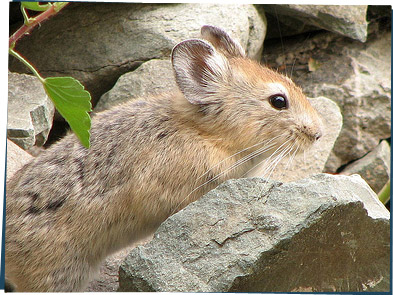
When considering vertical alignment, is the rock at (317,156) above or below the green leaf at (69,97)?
below

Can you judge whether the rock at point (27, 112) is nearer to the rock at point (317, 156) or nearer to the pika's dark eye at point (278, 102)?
the pika's dark eye at point (278, 102)

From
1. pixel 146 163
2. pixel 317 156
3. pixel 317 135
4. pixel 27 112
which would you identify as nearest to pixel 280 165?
pixel 317 156

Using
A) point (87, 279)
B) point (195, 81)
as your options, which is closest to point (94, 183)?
point (87, 279)

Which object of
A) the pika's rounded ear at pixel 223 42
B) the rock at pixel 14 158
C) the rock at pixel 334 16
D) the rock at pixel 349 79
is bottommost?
the rock at pixel 349 79

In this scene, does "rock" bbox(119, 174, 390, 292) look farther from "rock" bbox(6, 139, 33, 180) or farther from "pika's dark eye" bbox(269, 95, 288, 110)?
"rock" bbox(6, 139, 33, 180)

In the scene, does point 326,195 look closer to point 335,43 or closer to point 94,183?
point 94,183

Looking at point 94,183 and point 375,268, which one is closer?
point 375,268

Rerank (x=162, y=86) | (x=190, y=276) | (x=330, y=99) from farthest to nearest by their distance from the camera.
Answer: (x=330, y=99)
(x=162, y=86)
(x=190, y=276)

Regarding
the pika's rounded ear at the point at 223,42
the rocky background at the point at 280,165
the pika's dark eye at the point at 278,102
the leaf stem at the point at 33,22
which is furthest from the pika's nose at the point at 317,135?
the leaf stem at the point at 33,22
